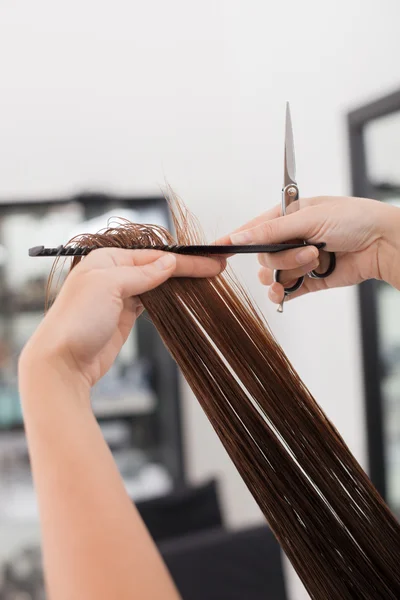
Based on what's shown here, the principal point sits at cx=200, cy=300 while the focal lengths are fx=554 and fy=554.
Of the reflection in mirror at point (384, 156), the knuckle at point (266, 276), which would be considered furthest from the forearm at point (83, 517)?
the reflection in mirror at point (384, 156)

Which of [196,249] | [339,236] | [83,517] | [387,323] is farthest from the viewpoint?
[387,323]

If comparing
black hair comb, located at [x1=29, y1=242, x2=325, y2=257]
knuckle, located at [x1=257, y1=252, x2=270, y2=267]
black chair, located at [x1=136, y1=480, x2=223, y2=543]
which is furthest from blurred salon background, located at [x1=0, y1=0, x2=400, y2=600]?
black hair comb, located at [x1=29, y1=242, x2=325, y2=257]

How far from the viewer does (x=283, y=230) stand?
78cm

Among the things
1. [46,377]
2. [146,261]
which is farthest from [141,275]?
[46,377]

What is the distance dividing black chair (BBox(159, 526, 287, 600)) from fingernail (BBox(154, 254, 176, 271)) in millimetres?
1174

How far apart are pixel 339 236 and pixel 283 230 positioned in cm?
9

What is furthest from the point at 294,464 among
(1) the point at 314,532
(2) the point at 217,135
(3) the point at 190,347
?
(2) the point at 217,135

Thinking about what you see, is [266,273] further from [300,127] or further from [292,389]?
[300,127]

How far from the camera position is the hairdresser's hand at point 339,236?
78cm

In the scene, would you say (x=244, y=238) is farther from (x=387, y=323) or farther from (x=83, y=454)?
(x=387, y=323)

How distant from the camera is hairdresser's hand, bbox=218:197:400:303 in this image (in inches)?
30.6

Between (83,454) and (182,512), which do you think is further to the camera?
(182,512)

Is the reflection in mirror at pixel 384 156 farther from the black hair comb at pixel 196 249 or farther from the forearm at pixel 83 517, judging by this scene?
the forearm at pixel 83 517

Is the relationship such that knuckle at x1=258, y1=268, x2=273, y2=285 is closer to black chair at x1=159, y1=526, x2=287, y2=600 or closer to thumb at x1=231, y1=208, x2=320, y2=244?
thumb at x1=231, y1=208, x2=320, y2=244
